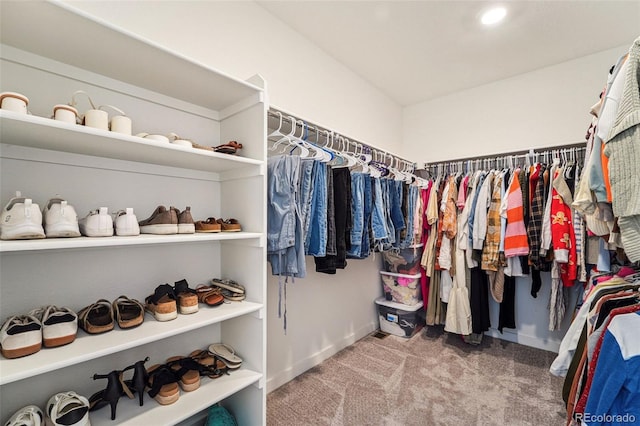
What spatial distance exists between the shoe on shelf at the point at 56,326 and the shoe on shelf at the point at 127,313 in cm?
13

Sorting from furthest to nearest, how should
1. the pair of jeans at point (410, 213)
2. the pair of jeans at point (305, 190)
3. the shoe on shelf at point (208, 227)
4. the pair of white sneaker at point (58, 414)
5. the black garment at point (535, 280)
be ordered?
the pair of jeans at point (410, 213) → the black garment at point (535, 280) → the pair of jeans at point (305, 190) → the shoe on shelf at point (208, 227) → the pair of white sneaker at point (58, 414)

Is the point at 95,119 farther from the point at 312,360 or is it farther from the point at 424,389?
the point at 424,389

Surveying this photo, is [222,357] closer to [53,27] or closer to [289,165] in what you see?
[289,165]

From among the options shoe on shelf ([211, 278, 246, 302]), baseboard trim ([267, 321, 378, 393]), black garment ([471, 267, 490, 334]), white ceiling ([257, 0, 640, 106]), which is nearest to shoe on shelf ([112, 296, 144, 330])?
shoe on shelf ([211, 278, 246, 302])

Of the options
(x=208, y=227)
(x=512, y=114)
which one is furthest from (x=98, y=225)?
(x=512, y=114)

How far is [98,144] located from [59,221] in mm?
297

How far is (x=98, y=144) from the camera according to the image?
0.99 meters

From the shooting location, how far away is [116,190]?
1187 mm

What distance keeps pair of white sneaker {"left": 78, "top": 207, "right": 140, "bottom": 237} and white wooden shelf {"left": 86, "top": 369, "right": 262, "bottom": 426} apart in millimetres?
676

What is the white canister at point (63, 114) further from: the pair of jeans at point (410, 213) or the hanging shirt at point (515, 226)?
the hanging shirt at point (515, 226)

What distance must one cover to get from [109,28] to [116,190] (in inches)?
24.4

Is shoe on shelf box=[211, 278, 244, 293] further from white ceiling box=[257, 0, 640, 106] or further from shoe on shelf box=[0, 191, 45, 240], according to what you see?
white ceiling box=[257, 0, 640, 106]

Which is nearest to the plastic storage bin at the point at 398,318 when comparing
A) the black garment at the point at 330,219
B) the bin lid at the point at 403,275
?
the bin lid at the point at 403,275

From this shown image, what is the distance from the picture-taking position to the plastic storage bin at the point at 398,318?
8.67 ft
